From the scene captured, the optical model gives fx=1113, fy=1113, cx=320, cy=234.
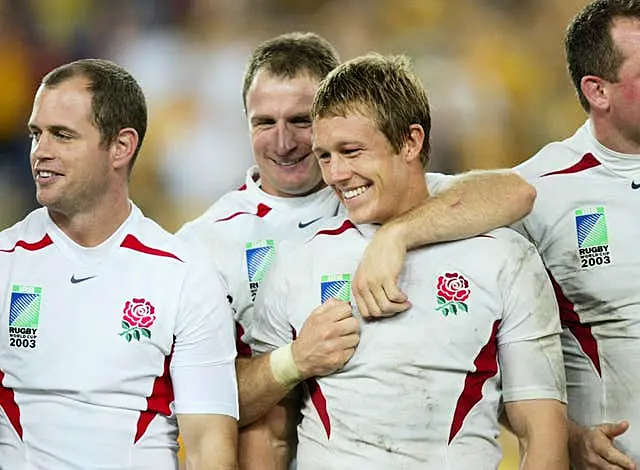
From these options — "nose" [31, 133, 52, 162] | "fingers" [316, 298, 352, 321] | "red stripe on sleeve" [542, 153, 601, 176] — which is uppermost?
"nose" [31, 133, 52, 162]

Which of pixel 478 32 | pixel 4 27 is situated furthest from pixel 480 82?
pixel 4 27

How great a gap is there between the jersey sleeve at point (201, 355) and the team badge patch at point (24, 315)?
14.6 inches

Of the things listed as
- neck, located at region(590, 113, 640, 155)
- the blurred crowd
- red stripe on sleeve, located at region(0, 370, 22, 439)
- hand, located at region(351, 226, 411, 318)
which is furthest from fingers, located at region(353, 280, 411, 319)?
the blurred crowd

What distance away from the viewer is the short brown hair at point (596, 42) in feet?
10.3

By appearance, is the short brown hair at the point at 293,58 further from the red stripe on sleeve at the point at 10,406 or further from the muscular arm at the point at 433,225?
the red stripe on sleeve at the point at 10,406

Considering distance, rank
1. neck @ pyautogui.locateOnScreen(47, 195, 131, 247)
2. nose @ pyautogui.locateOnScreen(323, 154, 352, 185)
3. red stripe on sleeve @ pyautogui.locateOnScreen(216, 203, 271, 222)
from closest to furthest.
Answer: nose @ pyautogui.locateOnScreen(323, 154, 352, 185)
neck @ pyautogui.locateOnScreen(47, 195, 131, 247)
red stripe on sleeve @ pyautogui.locateOnScreen(216, 203, 271, 222)

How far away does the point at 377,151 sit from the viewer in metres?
2.79

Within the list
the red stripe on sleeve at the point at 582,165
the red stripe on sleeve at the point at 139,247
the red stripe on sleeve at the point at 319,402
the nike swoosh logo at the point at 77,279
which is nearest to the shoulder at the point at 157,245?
the red stripe on sleeve at the point at 139,247

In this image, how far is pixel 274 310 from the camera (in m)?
2.92

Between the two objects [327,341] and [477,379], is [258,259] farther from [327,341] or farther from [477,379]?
[477,379]

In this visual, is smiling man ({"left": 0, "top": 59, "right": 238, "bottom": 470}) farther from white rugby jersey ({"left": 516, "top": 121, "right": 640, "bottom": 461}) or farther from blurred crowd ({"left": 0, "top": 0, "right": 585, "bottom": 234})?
blurred crowd ({"left": 0, "top": 0, "right": 585, "bottom": 234})

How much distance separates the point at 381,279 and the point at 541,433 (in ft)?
1.76

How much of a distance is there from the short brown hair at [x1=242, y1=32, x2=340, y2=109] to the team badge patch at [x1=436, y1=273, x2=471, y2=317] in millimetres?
Answer: 904

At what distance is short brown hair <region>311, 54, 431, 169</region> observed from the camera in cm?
280
